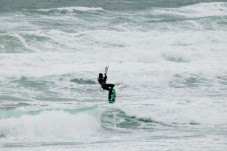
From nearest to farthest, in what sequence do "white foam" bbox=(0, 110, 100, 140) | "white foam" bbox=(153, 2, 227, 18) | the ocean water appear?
1. the ocean water
2. "white foam" bbox=(0, 110, 100, 140)
3. "white foam" bbox=(153, 2, 227, 18)

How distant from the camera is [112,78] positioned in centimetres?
2688

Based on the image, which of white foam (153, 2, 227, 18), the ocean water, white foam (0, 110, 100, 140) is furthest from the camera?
white foam (153, 2, 227, 18)

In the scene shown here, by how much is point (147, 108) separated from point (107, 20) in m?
20.0

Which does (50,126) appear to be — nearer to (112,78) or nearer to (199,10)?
(112,78)

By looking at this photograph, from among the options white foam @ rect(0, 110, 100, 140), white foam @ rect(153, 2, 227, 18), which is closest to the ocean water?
white foam @ rect(0, 110, 100, 140)

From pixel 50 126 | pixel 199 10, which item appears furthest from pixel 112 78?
pixel 199 10

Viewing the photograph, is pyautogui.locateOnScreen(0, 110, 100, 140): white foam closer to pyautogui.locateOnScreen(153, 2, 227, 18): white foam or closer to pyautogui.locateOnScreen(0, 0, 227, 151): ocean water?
pyautogui.locateOnScreen(0, 0, 227, 151): ocean water

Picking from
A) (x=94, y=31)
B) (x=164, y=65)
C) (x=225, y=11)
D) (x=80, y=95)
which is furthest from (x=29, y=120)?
(x=225, y=11)

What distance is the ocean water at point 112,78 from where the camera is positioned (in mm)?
19130

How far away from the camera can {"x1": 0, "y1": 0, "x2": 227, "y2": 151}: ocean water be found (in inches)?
753

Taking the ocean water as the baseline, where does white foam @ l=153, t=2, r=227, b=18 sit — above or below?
above

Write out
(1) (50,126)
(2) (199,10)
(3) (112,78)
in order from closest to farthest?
(1) (50,126) < (3) (112,78) < (2) (199,10)

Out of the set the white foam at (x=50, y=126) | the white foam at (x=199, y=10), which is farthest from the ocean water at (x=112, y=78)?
the white foam at (x=199, y=10)

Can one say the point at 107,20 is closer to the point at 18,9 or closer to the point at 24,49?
the point at 18,9
